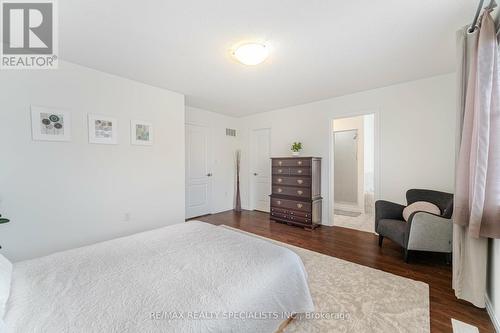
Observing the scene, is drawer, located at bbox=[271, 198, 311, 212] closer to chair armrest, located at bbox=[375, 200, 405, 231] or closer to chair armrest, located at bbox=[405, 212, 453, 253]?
chair armrest, located at bbox=[375, 200, 405, 231]

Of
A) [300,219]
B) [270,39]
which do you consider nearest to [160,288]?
[270,39]

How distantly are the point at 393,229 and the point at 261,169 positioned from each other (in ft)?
10.5

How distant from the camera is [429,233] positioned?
2441 millimetres

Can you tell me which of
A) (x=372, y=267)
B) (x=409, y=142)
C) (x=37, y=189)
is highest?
(x=409, y=142)

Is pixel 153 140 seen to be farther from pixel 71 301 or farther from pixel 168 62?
pixel 71 301

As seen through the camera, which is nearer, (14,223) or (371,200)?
(14,223)

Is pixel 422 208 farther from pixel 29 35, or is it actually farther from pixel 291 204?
pixel 29 35

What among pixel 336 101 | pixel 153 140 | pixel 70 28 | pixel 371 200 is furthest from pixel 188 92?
pixel 371 200

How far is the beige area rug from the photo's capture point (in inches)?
63.1

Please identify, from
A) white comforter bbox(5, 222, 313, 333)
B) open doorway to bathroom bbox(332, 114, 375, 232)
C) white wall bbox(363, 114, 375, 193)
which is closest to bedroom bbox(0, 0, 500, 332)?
white comforter bbox(5, 222, 313, 333)

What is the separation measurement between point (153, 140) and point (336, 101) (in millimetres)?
3407

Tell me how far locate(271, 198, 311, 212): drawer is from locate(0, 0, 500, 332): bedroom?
0.03 meters

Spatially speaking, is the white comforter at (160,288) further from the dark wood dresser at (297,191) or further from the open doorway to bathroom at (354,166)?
the open doorway to bathroom at (354,166)

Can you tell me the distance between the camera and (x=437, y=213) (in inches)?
103
